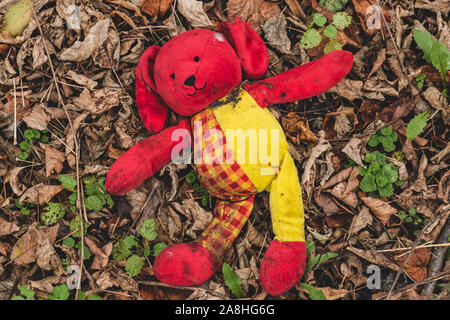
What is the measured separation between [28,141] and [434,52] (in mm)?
3180

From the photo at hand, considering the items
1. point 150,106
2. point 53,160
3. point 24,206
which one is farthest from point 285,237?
point 24,206

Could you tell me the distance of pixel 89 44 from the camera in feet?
9.05

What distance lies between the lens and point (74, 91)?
2.86 meters

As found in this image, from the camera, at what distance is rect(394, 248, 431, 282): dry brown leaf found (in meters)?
2.62

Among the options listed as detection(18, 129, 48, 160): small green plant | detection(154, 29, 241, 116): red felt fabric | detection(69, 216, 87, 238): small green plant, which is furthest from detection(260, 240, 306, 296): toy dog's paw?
detection(18, 129, 48, 160): small green plant

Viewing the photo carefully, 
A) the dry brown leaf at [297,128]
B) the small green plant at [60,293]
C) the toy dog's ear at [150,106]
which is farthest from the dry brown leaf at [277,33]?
the small green plant at [60,293]

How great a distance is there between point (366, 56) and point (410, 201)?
3.91 feet

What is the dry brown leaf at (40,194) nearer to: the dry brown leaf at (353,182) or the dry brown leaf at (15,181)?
the dry brown leaf at (15,181)

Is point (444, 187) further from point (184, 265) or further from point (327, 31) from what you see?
point (184, 265)

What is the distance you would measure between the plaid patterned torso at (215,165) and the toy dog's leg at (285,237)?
205mm

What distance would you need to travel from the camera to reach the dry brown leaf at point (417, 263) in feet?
8.60

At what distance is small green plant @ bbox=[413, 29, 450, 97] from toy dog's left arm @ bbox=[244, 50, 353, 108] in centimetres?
71
